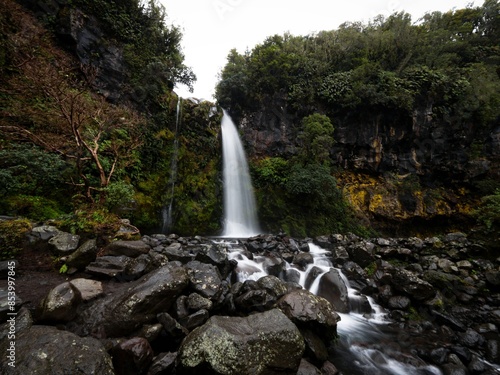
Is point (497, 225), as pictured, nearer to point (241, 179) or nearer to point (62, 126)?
point (241, 179)

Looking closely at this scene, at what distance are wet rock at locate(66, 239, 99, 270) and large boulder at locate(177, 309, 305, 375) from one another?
2.72 m

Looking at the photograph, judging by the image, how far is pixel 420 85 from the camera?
47.7 feet

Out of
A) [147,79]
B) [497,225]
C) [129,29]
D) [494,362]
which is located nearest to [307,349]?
[494,362]

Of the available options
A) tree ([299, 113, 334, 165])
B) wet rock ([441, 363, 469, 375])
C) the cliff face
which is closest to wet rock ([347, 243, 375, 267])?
wet rock ([441, 363, 469, 375])

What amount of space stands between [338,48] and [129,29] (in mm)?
15544

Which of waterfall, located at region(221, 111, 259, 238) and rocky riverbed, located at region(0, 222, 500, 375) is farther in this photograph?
waterfall, located at region(221, 111, 259, 238)

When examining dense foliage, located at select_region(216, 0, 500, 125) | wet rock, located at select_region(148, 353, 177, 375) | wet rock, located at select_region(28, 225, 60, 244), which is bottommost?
wet rock, located at select_region(148, 353, 177, 375)

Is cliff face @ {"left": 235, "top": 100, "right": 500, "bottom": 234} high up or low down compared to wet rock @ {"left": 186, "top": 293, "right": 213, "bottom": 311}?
up

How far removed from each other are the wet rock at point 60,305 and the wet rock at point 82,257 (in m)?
1.07

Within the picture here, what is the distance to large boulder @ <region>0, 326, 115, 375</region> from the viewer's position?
187 centimetres

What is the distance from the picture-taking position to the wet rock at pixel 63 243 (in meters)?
3.83

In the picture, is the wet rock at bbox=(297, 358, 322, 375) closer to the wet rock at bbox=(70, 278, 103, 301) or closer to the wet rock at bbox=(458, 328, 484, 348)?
the wet rock at bbox=(70, 278, 103, 301)

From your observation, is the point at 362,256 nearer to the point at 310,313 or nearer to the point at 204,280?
the point at 310,313

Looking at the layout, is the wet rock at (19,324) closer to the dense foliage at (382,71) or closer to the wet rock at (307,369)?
the wet rock at (307,369)
